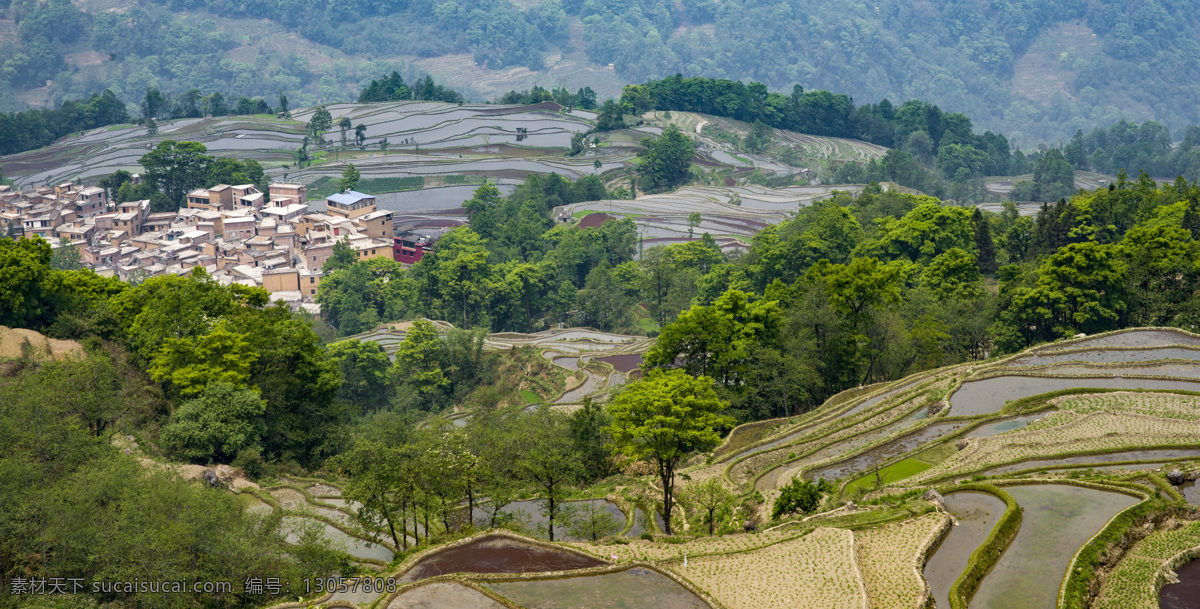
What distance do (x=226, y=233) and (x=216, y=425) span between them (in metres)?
60.6

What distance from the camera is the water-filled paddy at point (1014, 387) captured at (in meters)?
31.7

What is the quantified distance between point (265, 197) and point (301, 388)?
214 feet

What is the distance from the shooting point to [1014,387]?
33.4m

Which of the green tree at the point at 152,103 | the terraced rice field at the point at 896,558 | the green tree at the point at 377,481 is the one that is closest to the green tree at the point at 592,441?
the green tree at the point at 377,481

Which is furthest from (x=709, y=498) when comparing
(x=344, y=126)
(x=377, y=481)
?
(x=344, y=126)

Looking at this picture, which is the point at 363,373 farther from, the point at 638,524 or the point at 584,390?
the point at 638,524

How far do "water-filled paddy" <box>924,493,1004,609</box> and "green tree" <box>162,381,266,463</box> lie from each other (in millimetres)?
21414

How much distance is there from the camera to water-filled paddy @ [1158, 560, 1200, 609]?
18500 millimetres

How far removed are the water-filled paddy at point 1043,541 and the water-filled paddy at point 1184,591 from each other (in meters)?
1.76

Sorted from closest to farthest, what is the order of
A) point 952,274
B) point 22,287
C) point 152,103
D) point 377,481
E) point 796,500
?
point 377,481 → point 796,500 → point 22,287 → point 952,274 → point 152,103

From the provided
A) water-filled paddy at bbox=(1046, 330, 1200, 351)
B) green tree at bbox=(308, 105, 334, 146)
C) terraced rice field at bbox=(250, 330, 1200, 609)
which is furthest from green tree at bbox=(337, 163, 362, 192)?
water-filled paddy at bbox=(1046, 330, 1200, 351)

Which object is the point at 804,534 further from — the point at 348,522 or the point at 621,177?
the point at 621,177

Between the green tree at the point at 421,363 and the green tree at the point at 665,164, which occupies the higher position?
the green tree at the point at 665,164

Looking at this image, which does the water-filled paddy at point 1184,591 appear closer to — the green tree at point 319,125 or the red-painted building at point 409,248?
the red-painted building at point 409,248
